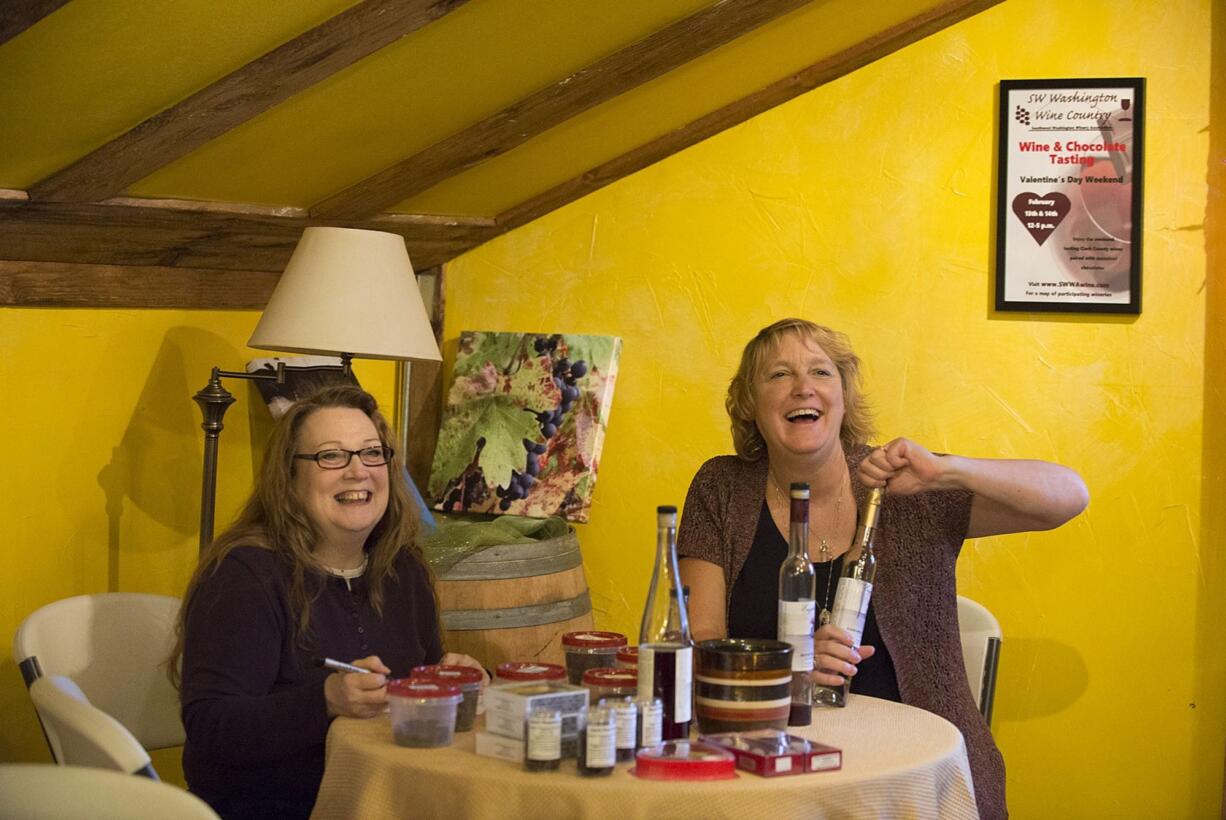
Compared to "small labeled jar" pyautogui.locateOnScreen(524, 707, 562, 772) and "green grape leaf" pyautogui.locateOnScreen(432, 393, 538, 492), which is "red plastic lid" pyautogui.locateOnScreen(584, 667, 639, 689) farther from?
"green grape leaf" pyautogui.locateOnScreen(432, 393, 538, 492)

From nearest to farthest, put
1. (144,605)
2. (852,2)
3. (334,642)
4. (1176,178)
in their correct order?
(334,642), (144,605), (852,2), (1176,178)

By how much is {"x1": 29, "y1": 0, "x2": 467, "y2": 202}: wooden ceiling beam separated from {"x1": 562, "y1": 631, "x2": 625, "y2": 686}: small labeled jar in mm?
1075

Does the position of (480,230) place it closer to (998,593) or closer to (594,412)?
(594,412)

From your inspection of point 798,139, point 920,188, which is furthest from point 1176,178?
point 798,139

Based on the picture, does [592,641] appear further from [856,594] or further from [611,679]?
[856,594]

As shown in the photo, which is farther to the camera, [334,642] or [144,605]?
[144,605]

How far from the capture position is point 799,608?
188 cm

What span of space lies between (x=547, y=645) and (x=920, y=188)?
1615mm

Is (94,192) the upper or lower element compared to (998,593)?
upper

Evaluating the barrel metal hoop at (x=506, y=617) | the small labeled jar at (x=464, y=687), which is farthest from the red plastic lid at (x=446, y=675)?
the barrel metal hoop at (x=506, y=617)

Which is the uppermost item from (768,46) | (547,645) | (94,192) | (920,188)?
(768,46)

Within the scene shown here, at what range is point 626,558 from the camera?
381 centimetres

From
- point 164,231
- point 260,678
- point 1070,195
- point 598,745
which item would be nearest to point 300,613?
point 260,678

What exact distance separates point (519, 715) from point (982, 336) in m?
2.32
